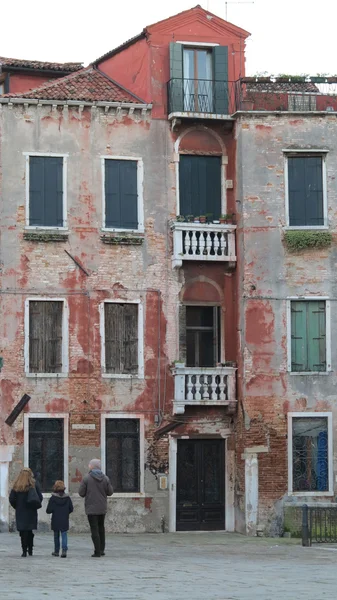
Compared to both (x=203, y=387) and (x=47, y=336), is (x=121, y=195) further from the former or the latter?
(x=203, y=387)

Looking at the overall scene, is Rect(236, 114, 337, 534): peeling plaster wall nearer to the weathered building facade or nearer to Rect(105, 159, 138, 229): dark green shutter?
the weathered building facade

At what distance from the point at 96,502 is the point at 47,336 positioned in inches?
396

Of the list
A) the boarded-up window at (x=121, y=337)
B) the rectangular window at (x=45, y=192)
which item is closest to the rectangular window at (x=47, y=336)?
the boarded-up window at (x=121, y=337)

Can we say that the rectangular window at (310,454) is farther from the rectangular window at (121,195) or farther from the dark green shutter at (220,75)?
the dark green shutter at (220,75)

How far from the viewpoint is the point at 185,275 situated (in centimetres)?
3647

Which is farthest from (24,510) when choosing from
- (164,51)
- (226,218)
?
(164,51)

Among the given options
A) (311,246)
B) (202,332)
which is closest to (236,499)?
(202,332)

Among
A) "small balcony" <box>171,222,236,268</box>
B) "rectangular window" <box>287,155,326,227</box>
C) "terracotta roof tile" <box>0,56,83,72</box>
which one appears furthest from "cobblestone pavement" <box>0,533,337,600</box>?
"terracotta roof tile" <box>0,56,83,72</box>

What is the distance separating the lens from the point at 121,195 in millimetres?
36312

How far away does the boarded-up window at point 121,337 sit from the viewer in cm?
3585

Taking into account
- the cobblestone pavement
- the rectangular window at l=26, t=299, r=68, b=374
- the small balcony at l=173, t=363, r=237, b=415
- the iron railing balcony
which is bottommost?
the cobblestone pavement

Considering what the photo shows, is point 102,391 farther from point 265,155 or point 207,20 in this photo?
point 207,20

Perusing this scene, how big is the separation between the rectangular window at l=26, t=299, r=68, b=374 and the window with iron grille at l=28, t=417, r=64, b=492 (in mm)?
1371

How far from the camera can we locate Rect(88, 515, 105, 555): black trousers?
25969 mm
